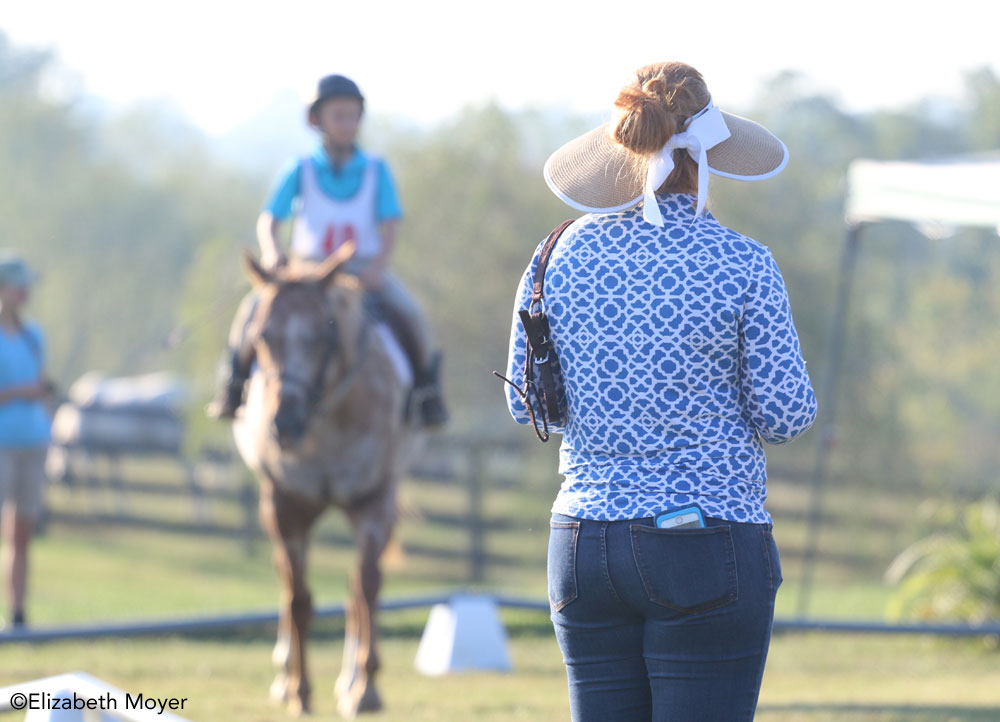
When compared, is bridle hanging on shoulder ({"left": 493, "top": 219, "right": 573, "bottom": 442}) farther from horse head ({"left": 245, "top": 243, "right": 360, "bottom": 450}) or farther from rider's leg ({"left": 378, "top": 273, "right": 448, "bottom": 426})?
rider's leg ({"left": 378, "top": 273, "right": 448, "bottom": 426})

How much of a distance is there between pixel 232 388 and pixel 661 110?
4.71 meters

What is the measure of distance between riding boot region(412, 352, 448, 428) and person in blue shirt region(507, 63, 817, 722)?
190 inches

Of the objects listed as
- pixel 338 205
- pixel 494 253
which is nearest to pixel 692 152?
pixel 338 205

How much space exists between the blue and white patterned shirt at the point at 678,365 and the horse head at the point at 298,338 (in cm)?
347

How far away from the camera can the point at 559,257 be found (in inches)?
109

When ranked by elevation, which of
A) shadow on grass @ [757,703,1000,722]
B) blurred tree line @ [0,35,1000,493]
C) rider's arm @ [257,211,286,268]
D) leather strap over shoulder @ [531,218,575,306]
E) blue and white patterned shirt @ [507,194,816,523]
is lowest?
shadow on grass @ [757,703,1000,722]

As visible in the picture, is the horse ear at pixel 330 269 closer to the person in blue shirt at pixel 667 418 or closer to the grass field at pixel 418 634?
the grass field at pixel 418 634

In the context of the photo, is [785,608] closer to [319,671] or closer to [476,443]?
[476,443]

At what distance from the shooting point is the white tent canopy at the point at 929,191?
22.8 feet

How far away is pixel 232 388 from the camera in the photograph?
699 centimetres

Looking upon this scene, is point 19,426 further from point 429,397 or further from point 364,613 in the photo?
point 364,613

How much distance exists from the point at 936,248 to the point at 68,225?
26.7 m

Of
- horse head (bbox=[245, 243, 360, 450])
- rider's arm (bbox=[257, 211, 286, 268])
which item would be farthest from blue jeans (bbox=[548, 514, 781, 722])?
rider's arm (bbox=[257, 211, 286, 268])

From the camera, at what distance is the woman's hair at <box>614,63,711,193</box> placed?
2703 mm
